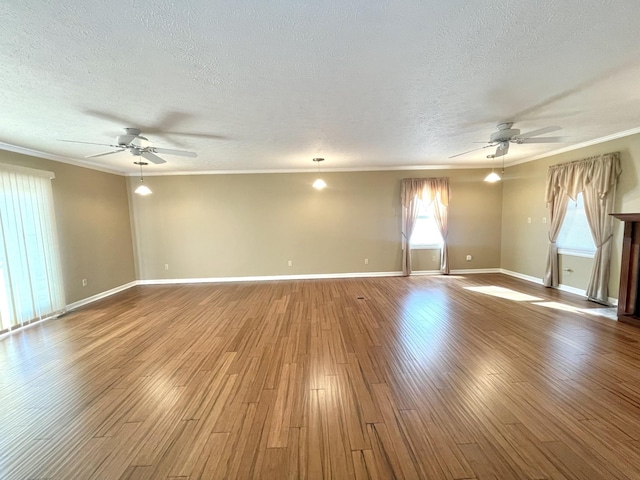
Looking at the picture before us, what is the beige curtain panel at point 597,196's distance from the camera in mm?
3971

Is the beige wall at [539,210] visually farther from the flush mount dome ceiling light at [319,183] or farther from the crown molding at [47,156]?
the crown molding at [47,156]

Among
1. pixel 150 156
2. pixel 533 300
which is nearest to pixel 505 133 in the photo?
pixel 533 300

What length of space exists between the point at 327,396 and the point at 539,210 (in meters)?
5.92

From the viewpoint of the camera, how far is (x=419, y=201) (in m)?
6.21

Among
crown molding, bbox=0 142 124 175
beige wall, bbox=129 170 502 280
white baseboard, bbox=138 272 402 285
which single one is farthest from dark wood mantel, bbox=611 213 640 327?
crown molding, bbox=0 142 124 175

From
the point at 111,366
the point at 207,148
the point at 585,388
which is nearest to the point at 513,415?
the point at 585,388

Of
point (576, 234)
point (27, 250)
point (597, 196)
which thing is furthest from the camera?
point (576, 234)

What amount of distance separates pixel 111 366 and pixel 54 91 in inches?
104

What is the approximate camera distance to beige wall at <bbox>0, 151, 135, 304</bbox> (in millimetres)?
4430

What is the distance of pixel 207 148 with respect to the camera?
409 centimetres

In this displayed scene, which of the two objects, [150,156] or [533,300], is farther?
[533,300]

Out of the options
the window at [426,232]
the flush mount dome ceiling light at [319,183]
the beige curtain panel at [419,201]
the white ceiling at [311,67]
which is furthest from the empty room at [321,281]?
the window at [426,232]

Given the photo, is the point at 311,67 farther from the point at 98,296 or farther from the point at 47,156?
the point at 98,296

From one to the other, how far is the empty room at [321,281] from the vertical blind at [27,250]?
3 centimetres
